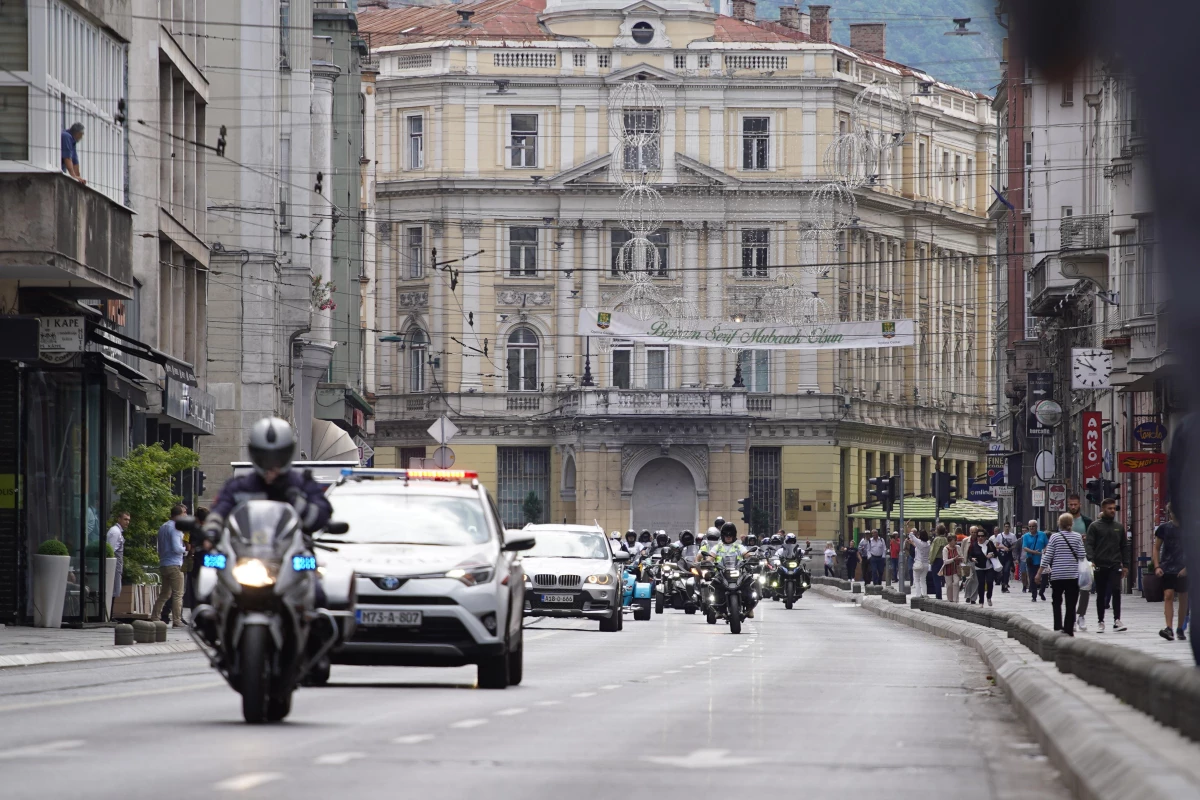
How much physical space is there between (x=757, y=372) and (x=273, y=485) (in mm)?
90492

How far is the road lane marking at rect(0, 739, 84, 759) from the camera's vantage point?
11039 mm

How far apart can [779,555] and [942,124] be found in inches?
2023

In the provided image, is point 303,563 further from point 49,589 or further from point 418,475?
point 49,589

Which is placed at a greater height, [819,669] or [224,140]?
[224,140]

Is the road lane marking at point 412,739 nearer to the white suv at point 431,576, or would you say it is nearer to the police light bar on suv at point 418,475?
the white suv at point 431,576

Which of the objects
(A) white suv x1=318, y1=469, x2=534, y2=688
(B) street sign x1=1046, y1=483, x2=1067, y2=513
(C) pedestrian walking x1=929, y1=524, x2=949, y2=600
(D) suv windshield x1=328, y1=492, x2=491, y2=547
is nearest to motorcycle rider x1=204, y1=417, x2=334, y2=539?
(A) white suv x1=318, y1=469, x2=534, y2=688

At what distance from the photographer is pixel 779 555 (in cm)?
5966

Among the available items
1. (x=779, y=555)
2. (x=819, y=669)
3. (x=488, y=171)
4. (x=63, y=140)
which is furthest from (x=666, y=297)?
(x=819, y=669)

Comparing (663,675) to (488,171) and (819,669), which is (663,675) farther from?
(488,171)

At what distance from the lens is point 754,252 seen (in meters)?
103

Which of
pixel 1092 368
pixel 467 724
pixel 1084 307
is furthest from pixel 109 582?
pixel 1084 307

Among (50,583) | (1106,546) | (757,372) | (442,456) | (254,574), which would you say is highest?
(757,372)

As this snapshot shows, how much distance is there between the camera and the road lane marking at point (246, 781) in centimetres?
956

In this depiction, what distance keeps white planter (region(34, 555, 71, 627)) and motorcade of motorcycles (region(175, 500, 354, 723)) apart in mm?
19149
